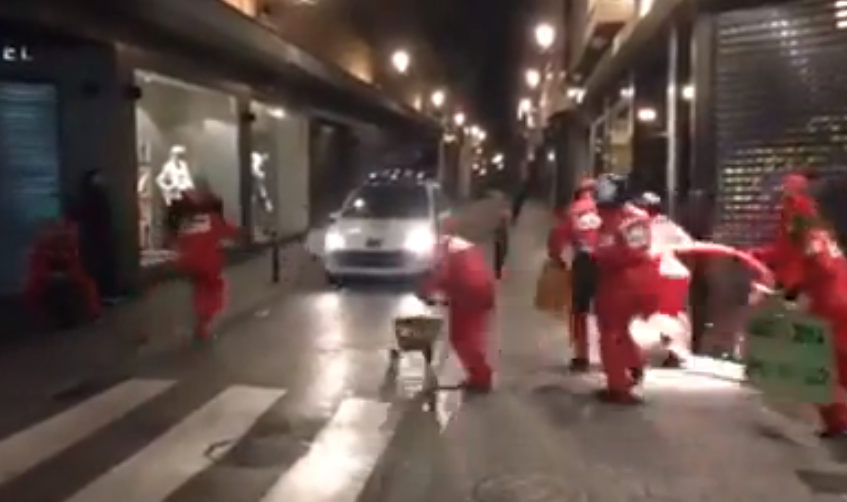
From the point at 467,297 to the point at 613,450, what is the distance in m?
2.49

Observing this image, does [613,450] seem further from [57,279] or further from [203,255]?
[57,279]

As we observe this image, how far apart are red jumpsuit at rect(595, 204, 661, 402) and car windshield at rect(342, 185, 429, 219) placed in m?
10.5

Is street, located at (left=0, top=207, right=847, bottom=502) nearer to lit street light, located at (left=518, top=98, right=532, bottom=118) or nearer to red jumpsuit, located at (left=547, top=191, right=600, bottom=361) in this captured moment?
red jumpsuit, located at (left=547, top=191, right=600, bottom=361)

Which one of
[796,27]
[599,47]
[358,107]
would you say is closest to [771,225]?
[796,27]

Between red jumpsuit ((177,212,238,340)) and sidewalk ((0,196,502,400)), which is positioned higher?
red jumpsuit ((177,212,238,340))

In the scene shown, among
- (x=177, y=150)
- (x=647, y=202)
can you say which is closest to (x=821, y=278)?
(x=647, y=202)

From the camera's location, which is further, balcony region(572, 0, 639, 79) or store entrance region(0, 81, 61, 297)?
balcony region(572, 0, 639, 79)

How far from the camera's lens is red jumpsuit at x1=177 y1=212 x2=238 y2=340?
12.9 m

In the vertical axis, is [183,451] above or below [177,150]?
below

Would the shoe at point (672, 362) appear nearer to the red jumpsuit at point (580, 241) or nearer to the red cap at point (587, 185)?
the red jumpsuit at point (580, 241)

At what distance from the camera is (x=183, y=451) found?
8.25 meters

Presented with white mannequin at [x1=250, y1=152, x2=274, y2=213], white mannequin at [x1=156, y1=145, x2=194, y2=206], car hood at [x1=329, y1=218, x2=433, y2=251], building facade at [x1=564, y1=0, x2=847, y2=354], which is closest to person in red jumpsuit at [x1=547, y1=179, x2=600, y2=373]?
building facade at [x1=564, y1=0, x2=847, y2=354]

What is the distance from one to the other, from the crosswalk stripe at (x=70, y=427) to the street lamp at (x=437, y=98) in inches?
2415

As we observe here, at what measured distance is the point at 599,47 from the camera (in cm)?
3045
